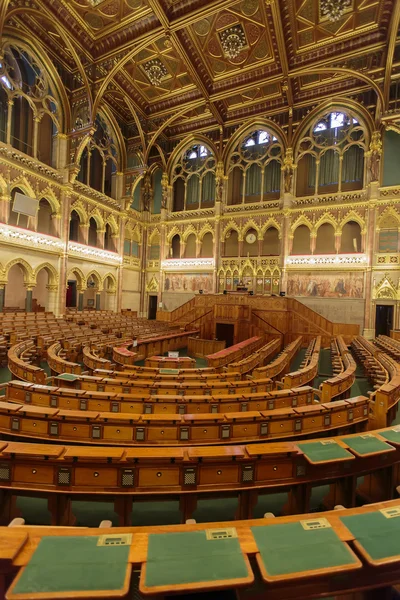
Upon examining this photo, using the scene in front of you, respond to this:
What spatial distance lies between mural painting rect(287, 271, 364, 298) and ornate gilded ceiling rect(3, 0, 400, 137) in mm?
10361

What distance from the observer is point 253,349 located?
42.5ft

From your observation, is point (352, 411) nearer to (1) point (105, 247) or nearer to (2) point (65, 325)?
(2) point (65, 325)

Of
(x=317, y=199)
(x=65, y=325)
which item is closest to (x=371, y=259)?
(x=317, y=199)

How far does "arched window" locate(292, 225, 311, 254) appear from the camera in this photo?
776 inches

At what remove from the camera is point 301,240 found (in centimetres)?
1989

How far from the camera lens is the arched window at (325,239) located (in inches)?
748

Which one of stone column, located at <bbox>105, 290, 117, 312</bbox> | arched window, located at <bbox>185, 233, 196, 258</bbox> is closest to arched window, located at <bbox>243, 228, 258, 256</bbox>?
arched window, located at <bbox>185, 233, 196, 258</bbox>

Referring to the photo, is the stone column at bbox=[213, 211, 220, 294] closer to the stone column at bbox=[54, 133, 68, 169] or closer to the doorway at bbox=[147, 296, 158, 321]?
the doorway at bbox=[147, 296, 158, 321]

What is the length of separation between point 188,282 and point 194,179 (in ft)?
27.2

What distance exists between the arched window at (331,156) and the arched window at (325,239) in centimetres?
237

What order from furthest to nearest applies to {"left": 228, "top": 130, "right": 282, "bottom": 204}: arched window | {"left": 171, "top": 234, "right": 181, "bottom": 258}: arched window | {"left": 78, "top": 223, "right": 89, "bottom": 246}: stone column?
{"left": 171, "top": 234, "right": 181, "bottom": 258}: arched window < {"left": 228, "top": 130, "right": 282, "bottom": 204}: arched window < {"left": 78, "top": 223, "right": 89, "bottom": 246}: stone column

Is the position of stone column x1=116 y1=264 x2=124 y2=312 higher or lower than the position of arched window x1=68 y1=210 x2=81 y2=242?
lower

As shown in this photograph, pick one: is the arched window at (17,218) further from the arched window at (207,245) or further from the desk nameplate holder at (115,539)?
the desk nameplate holder at (115,539)

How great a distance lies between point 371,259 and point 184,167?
50.1ft
